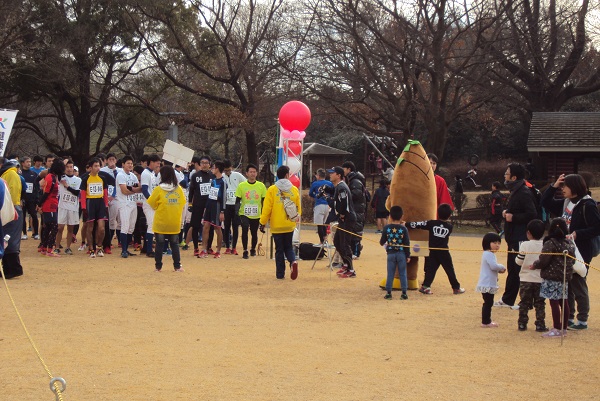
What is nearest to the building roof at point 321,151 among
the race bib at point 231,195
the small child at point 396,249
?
the race bib at point 231,195

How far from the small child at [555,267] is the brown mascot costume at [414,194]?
3.29 m

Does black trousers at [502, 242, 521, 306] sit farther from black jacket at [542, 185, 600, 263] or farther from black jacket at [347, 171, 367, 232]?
black jacket at [347, 171, 367, 232]

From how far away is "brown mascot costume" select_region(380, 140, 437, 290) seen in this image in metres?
12.2

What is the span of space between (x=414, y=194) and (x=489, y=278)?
297 cm

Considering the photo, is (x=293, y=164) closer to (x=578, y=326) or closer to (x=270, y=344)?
(x=578, y=326)

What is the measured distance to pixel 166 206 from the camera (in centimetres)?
1357

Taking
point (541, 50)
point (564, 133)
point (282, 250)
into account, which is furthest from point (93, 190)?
point (541, 50)

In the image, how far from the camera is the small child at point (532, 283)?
912 cm

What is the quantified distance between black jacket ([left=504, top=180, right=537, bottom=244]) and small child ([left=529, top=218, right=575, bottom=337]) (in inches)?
57.8

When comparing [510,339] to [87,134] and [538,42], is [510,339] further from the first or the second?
[87,134]

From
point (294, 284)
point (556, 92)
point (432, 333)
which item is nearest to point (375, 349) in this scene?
point (432, 333)

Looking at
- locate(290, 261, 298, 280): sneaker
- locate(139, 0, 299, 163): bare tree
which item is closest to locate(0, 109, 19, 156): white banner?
locate(290, 261, 298, 280): sneaker

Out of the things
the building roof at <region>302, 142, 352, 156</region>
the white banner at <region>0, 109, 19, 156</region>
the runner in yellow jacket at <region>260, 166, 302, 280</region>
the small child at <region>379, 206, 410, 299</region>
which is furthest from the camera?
the building roof at <region>302, 142, 352, 156</region>

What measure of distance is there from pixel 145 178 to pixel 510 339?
29.4 ft
